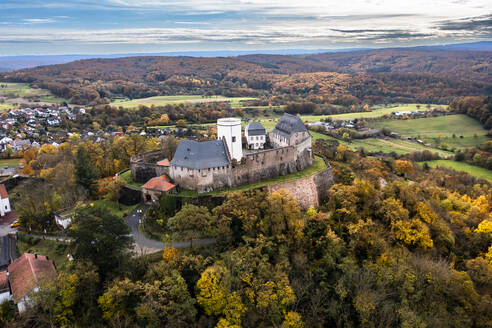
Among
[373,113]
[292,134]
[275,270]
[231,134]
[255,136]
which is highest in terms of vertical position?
[231,134]

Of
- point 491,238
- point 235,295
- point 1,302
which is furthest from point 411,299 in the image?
point 1,302

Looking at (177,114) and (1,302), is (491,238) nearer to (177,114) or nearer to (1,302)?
(1,302)

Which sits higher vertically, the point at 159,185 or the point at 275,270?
the point at 159,185

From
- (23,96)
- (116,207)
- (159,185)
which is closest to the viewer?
(159,185)

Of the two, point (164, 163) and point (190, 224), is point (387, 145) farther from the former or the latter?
point (190, 224)

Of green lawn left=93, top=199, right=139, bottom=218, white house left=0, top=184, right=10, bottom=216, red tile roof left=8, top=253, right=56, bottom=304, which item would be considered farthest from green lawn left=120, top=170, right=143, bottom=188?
red tile roof left=8, top=253, right=56, bottom=304

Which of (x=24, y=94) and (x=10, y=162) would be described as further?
(x=24, y=94)

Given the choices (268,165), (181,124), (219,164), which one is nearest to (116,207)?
(219,164)
